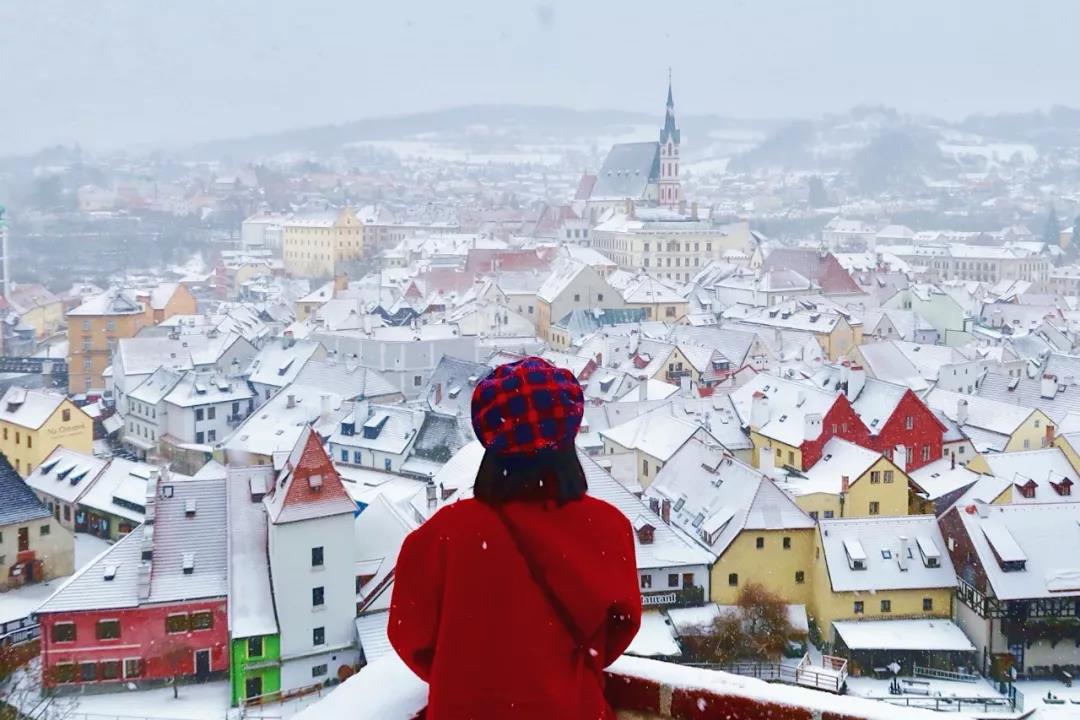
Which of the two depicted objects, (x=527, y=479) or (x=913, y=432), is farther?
(x=913, y=432)

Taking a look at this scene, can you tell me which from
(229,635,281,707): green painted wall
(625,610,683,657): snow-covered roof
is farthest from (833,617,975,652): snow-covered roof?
(229,635,281,707): green painted wall

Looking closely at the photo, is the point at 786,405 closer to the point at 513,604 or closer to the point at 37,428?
the point at 37,428

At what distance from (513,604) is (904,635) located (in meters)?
11.3

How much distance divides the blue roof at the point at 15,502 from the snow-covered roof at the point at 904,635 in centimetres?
947

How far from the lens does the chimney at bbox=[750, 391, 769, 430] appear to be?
17.5 metres

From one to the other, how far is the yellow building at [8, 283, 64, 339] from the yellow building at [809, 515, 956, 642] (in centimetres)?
3291

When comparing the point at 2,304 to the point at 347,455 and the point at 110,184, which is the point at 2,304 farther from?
the point at 110,184

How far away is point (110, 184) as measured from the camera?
9031 cm

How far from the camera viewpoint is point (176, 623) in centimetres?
1164

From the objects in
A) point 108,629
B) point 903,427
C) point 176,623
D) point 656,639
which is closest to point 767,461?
point 903,427

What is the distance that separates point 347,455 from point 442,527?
16.5 metres

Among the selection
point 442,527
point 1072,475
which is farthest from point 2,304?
point 442,527

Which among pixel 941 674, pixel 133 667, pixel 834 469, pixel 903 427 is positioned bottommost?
pixel 941 674

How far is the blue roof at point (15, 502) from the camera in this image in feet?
46.3
